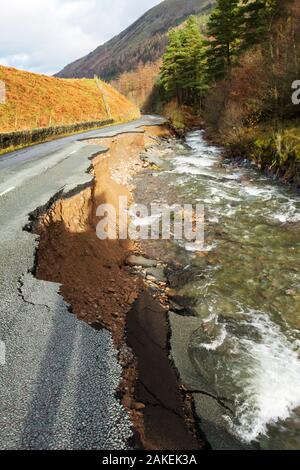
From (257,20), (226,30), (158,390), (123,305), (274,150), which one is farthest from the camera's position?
(226,30)

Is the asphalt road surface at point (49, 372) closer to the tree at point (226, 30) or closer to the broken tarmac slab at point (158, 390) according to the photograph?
the broken tarmac slab at point (158, 390)

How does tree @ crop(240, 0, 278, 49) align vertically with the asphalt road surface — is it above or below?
above

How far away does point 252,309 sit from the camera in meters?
6.35

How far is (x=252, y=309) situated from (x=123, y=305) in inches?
96.1

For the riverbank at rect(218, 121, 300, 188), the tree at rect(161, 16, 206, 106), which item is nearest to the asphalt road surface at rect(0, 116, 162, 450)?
the riverbank at rect(218, 121, 300, 188)

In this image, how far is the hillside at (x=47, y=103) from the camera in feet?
95.0

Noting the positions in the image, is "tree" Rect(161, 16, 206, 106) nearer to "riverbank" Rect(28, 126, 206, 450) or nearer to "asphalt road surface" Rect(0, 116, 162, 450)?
"riverbank" Rect(28, 126, 206, 450)

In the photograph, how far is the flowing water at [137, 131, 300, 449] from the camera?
421 centimetres

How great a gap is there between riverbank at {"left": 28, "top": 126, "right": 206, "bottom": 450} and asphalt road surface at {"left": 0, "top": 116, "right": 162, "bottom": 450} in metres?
0.21

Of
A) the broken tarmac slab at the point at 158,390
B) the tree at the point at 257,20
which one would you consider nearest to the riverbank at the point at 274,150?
the broken tarmac slab at the point at 158,390

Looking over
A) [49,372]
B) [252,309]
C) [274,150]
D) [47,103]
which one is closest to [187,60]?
[47,103]

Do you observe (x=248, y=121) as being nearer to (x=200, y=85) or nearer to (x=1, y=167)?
(x=1, y=167)

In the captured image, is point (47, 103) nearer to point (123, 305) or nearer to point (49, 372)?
point (123, 305)

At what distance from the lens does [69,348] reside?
154 inches
